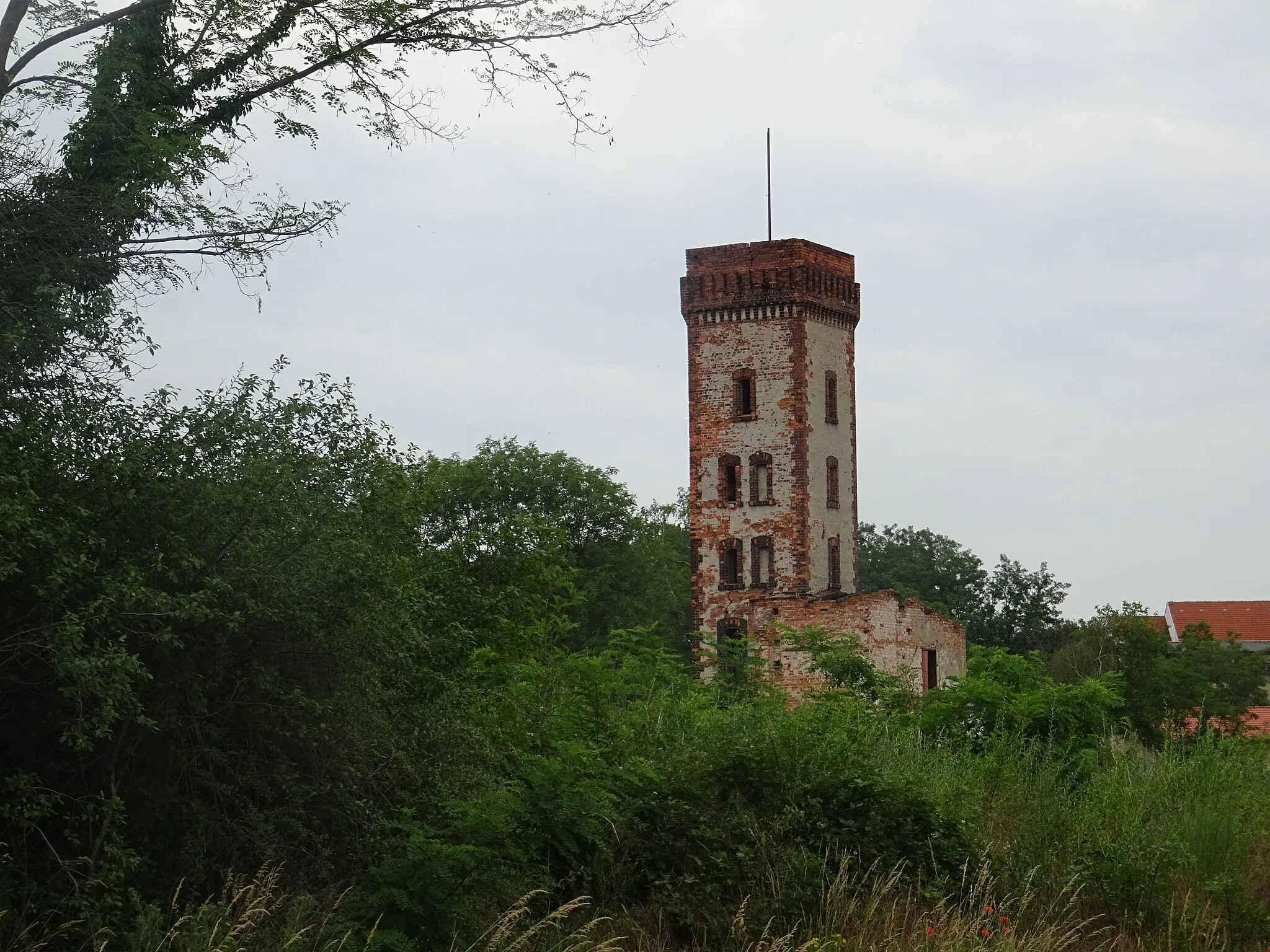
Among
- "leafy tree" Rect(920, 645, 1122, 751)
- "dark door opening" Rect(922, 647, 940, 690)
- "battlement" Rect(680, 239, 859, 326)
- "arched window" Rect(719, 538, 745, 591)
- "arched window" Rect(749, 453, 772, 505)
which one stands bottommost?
"leafy tree" Rect(920, 645, 1122, 751)

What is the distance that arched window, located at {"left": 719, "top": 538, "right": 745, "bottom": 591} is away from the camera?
40.6 metres

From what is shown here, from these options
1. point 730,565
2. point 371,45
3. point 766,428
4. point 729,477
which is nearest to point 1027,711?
point 371,45

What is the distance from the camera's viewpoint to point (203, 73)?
52.0 feet

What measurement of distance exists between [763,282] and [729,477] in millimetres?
5401

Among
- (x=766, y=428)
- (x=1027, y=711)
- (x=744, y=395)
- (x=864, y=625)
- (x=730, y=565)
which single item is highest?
(x=744, y=395)

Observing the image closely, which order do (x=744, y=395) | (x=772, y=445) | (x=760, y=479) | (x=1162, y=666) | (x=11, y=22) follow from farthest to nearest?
(x=744, y=395)
(x=760, y=479)
(x=772, y=445)
(x=1162, y=666)
(x=11, y=22)

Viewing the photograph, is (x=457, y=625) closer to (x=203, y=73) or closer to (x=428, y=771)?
(x=428, y=771)

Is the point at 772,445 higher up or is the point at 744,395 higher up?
the point at 744,395

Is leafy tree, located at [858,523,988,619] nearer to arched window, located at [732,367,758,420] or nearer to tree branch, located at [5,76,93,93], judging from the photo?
arched window, located at [732,367,758,420]

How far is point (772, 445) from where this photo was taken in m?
40.8

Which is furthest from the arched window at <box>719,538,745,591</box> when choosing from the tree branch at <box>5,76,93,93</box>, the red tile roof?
the tree branch at <box>5,76,93,93</box>

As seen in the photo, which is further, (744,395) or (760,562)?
(744,395)

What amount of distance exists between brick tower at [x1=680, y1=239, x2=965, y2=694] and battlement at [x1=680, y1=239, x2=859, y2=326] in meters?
0.04

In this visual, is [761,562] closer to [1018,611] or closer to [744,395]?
[744,395]
